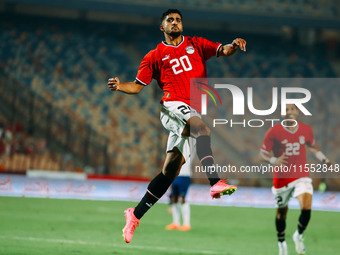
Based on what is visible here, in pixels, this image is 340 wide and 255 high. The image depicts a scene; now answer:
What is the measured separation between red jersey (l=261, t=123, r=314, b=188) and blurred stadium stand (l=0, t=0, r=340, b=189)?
36.8 feet

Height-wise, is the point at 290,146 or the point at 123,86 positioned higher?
the point at 123,86

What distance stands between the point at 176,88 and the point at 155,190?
115cm

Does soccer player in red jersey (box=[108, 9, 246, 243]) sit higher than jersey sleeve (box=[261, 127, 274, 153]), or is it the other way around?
soccer player in red jersey (box=[108, 9, 246, 243])

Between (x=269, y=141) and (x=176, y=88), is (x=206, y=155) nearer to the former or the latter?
(x=176, y=88)

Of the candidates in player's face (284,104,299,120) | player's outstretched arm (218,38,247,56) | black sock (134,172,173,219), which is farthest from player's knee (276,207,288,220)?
player's outstretched arm (218,38,247,56)

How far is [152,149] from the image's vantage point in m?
20.4

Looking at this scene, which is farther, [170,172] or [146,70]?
[146,70]

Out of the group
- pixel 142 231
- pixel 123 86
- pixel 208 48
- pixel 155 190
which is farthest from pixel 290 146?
pixel 142 231

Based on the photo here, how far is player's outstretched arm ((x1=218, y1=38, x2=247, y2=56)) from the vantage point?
5414mm

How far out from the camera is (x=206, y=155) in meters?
5.49

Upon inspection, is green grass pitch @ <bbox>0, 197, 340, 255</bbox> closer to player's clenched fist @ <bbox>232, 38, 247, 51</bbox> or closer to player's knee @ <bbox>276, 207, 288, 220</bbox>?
player's knee @ <bbox>276, 207, 288, 220</bbox>

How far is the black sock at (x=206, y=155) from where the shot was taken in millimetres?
5434

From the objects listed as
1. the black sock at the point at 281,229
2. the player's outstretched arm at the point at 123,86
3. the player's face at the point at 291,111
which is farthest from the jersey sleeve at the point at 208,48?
the black sock at the point at 281,229

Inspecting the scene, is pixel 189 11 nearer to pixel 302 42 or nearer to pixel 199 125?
pixel 302 42
